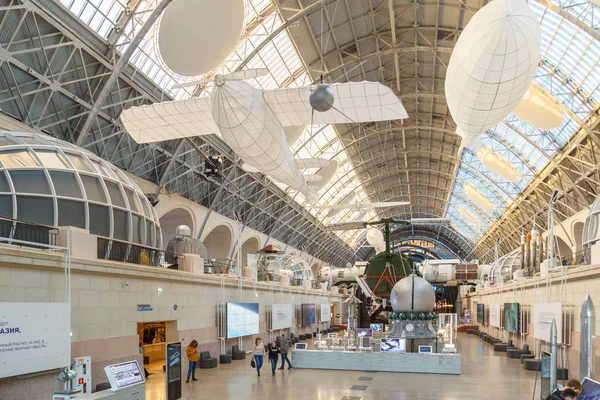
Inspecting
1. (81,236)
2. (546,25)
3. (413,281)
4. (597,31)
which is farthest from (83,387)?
(546,25)

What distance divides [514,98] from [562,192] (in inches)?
1407

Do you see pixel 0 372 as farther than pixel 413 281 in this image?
No

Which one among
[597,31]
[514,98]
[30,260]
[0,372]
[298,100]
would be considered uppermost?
[597,31]

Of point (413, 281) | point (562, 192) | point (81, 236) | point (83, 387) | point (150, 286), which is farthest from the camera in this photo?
point (562, 192)

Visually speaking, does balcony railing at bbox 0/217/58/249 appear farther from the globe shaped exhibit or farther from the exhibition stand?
the exhibition stand

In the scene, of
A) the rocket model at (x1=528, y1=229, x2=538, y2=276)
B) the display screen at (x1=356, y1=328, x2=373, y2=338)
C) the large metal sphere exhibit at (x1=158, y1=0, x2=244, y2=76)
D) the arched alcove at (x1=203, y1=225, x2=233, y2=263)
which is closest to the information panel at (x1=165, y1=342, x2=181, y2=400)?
the large metal sphere exhibit at (x1=158, y1=0, x2=244, y2=76)

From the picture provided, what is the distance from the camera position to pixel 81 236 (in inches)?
604

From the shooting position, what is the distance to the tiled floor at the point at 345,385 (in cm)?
1608

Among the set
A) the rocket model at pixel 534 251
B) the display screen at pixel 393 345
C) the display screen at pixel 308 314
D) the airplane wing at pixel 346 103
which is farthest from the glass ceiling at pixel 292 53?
the display screen at pixel 308 314

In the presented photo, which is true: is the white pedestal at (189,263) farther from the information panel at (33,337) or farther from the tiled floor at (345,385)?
the information panel at (33,337)

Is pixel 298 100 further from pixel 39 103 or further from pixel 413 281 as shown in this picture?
pixel 39 103

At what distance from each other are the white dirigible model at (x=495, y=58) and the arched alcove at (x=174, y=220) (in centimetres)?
2977

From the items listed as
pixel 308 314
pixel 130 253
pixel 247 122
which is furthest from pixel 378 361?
pixel 308 314

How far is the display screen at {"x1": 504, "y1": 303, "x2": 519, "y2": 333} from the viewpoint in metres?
30.9
